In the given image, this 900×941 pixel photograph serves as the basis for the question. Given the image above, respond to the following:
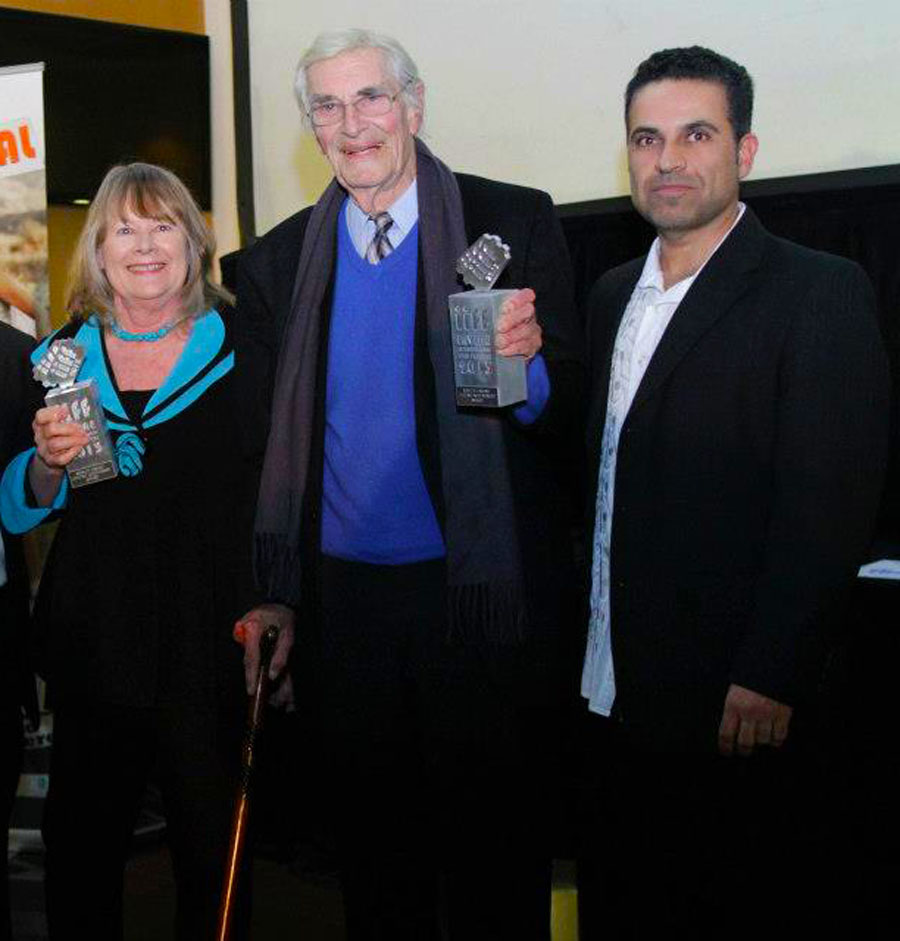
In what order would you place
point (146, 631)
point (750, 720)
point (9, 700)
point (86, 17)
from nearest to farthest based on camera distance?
point (750, 720) < point (146, 631) < point (9, 700) < point (86, 17)

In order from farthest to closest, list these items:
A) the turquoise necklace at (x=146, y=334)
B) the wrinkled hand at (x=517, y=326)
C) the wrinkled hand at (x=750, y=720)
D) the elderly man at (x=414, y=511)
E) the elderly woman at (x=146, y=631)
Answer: the turquoise necklace at (x=146, y=334) → the elderly woman at (x=146, y=631) → the elderly man at (x=414, y=511) → the wrinkled hand at (x=750, y=720) → the wrinkled hand at (x=517, y=326)

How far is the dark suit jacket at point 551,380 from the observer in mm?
2033

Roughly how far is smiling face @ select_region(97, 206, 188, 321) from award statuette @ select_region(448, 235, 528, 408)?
0.73 m

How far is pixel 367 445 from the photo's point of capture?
207 centimetres

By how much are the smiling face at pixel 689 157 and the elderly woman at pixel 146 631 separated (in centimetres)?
84

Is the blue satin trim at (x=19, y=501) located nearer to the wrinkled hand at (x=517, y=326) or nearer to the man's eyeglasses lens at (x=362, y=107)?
the man's eyeglasses lens at (x=362, y=107)

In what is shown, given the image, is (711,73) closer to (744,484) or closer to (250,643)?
(744,484)

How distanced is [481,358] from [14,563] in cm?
116

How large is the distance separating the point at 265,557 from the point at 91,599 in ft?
1.23

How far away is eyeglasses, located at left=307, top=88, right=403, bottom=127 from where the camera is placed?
2.07m

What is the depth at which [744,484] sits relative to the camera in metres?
1.96

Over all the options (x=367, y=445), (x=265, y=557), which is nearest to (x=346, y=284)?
(x=367, y=445)

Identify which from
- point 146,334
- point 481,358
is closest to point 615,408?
point 481,358

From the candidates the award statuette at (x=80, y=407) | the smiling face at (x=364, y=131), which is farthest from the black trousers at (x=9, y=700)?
the smiling face at (x=364, y=131)
